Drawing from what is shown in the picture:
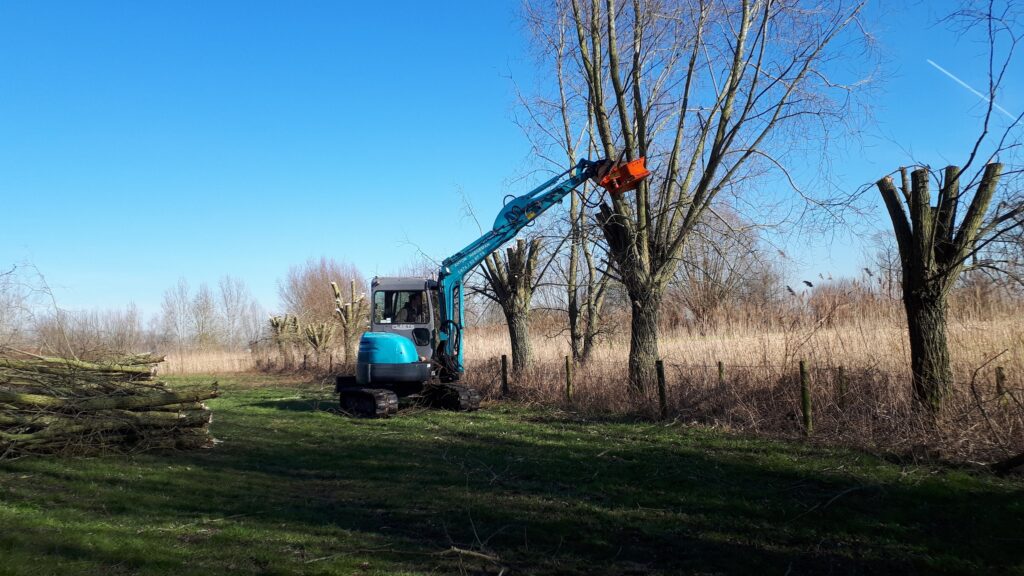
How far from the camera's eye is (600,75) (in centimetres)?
1491

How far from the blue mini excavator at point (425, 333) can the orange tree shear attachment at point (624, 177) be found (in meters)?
1.29

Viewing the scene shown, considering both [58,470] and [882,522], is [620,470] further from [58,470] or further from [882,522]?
[58,470]

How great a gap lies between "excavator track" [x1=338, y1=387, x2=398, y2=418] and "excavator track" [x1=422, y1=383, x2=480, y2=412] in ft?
4.01

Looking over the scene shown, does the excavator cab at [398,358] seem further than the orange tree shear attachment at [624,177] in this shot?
Yes

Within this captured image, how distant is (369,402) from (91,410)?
5.59 metres

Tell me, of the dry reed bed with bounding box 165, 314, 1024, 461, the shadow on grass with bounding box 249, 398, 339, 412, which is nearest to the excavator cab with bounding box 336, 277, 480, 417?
the shadow on grass with bounding box 249, 398, 339, 412

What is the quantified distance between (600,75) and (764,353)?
649 centimetres

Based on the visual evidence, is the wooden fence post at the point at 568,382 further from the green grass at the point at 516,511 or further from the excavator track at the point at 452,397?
the green grass at the point at 516,511

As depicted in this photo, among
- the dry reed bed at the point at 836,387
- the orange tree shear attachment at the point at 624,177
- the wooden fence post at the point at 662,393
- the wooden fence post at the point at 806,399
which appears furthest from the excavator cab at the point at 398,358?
the wooden fence post at the point at 806,399

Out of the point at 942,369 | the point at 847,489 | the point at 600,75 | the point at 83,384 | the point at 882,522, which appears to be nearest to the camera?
the point at 882,522

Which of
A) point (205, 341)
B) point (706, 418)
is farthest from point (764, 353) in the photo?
point (205, 341)

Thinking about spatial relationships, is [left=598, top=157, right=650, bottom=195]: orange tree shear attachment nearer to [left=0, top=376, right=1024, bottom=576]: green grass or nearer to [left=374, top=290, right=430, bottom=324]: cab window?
[left=0, top=376, right=1024, bottom=576]: green grass

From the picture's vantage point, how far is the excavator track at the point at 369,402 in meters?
14.6

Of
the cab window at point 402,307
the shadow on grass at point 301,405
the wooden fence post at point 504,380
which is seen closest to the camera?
the cab window at point 402,307
